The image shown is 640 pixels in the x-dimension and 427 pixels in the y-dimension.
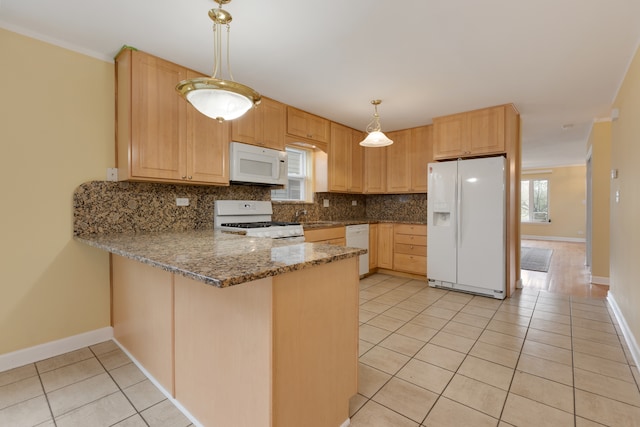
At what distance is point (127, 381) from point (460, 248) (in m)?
3.59

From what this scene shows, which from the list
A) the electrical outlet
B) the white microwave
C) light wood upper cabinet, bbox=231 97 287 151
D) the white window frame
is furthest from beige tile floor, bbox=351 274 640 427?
the white window frame

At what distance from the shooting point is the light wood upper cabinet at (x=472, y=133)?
11.4ft

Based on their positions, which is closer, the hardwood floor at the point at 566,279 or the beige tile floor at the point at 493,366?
the beige tile floor at the point at 493,366

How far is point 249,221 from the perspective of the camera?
3342 millimetres

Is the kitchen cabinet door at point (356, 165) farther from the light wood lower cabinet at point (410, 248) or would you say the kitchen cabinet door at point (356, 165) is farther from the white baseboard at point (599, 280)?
the white baseboard at point (599, 280)

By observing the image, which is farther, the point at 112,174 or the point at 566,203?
the point at 566,203

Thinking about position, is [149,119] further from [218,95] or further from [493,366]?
[493,366]

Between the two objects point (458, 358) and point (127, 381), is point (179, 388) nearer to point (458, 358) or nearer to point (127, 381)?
point (127, 381)

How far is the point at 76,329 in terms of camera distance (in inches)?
92.0

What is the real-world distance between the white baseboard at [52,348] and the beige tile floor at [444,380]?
0.06m

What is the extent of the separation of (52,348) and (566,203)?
11.5m

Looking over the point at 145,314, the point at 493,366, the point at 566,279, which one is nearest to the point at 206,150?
the point at 145,314

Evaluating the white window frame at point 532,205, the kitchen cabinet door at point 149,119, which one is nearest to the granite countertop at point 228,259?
the kitchen cabinet door at point 149,119

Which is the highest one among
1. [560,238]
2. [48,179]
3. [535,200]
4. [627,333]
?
[535,200]
